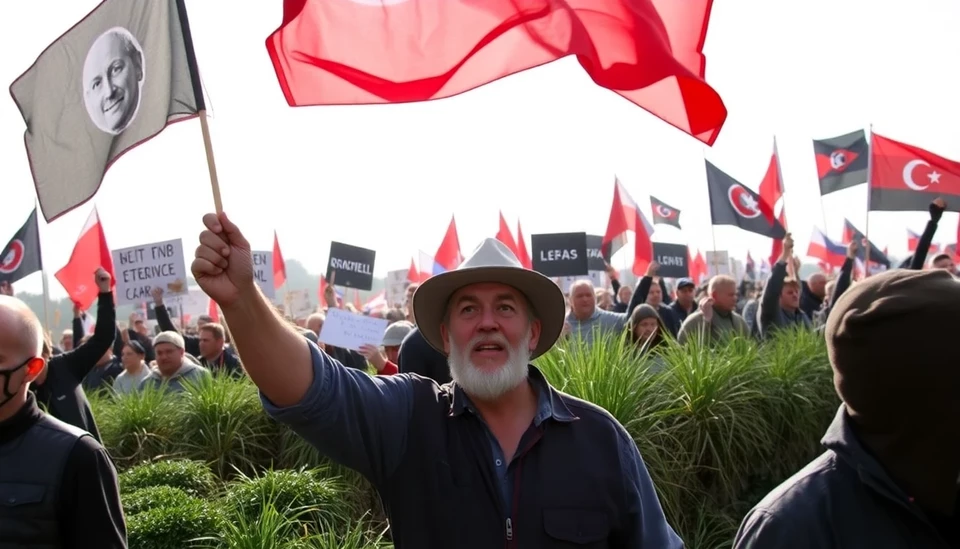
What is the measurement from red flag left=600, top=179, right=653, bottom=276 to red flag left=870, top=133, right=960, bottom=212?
512 cm

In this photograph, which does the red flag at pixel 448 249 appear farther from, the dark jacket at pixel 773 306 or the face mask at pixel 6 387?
the face mask at pixel 6 387

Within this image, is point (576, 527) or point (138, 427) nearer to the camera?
point (576, 527)

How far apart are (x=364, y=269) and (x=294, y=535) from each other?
393 inches

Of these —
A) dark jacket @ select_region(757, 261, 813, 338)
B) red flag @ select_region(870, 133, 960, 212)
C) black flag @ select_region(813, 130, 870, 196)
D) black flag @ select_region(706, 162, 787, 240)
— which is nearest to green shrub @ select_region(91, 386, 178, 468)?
dark jacket @ select_region(757, 261, 813, 338)

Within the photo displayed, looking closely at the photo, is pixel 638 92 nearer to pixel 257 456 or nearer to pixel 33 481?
pixel 33 481

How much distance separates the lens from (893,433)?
76.9 inches

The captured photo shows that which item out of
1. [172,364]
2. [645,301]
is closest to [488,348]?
[172,364]

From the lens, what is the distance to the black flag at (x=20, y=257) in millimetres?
13484

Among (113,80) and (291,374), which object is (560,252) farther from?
(291,374)

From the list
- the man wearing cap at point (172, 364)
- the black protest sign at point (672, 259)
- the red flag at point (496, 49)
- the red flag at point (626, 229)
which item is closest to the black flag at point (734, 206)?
the black protest sign at point (672, 259)

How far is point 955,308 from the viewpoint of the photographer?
192cm

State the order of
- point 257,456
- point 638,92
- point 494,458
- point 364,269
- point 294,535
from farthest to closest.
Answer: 1. point 364,269
2. point 257,456
3. point 294,535
4. point 638,92
5. point 494,458

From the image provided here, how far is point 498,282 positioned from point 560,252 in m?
10.3

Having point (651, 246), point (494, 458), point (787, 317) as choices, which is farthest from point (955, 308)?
point (651, 246)
